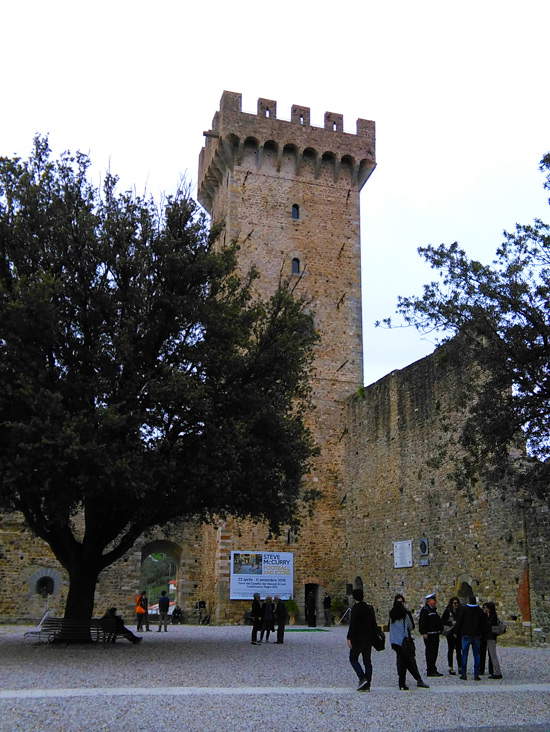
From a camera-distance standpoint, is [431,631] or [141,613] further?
[141,613]

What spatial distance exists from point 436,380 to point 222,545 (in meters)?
10.0

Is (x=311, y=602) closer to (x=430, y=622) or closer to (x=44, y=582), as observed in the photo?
(x=44, y=582)

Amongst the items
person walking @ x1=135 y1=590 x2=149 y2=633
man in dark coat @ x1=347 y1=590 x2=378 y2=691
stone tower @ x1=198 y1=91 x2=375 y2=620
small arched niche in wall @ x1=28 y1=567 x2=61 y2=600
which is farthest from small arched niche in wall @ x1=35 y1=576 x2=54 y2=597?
man in dark coat @ x1=347 y1=590 x2=378 y2=691

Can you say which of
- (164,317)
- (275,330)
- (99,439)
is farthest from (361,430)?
(99,439)

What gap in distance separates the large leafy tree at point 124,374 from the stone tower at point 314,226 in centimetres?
1153

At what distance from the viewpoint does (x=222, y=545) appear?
2655 cm

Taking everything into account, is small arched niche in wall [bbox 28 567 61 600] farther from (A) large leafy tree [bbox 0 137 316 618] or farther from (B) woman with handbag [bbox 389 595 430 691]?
(B) woman with handbag [bbox 389 595 430 691]

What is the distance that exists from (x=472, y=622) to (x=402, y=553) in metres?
12.2

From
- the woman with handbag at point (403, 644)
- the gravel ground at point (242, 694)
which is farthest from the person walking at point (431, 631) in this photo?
the woman with handbag at point (403, 644)

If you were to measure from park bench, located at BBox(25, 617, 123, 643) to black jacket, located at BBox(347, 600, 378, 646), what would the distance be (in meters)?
8.21

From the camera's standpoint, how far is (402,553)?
23.3 m

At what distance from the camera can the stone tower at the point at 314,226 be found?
1128 inches

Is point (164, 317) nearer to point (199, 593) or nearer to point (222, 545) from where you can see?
point (222, 545)

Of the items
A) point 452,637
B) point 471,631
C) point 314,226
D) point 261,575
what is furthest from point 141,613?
point 314,226
